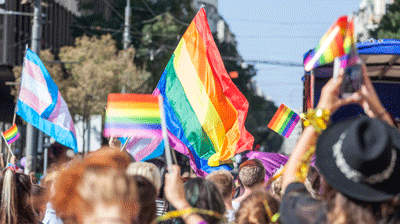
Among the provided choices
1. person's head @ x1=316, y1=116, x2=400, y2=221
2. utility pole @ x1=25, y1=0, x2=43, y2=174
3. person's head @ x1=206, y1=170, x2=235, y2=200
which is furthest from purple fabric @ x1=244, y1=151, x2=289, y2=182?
person's head @ x1=316, y1=116, x2=400, y2=221

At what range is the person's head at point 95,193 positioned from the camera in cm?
210

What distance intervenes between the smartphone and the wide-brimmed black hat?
246 millimetres

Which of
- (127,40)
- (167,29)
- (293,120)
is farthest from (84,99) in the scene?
(293,120)

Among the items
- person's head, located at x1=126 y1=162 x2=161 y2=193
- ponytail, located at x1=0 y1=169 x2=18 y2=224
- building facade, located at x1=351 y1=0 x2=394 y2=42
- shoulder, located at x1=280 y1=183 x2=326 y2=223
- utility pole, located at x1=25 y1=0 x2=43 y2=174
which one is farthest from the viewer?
building facade, located at x1=351 y1=0 x2=394 y2=42

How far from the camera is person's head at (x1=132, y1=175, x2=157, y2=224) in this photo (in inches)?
98.3

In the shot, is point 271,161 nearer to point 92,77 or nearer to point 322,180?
point 322,180

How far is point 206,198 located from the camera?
3.05 m

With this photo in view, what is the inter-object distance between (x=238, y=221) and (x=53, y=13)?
103 feet

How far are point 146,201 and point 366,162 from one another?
109 cm

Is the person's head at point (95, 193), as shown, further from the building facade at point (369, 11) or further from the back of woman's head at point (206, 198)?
the building facade at point (369, 11)

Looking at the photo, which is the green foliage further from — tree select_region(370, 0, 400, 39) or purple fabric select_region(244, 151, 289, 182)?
purple fabric select_region(244, 151, 289, 182)

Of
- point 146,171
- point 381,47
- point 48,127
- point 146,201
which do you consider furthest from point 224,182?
point 48,127

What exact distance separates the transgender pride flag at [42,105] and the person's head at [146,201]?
547cm

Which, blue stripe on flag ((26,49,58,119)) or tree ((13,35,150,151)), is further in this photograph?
tree ((13,35,150,151))
